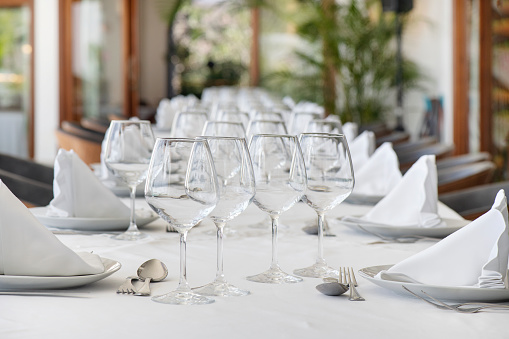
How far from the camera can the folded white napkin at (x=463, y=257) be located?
47.1 inches

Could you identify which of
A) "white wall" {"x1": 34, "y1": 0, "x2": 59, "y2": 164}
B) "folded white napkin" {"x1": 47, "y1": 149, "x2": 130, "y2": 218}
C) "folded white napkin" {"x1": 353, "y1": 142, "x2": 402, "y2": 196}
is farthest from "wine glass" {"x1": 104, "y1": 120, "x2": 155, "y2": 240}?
"white wall" {"x1": 34, "y1": 0, "x2": 59, "y2": 164}

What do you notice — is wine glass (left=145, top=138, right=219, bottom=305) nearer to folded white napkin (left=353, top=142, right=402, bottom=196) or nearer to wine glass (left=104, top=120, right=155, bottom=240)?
wine glass (left=104, top=120, right=155, bottom=240)

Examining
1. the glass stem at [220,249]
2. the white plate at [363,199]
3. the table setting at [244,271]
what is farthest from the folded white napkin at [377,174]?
the glass stem at [220,249]

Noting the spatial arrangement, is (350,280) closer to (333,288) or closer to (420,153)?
(333,288)

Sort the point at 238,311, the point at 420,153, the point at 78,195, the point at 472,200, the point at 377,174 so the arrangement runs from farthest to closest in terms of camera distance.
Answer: the point at 420,153 → the point at 472,200 → the point at 377,174 → the point at 78,195 → the point at 238,311

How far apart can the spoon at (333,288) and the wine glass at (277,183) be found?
9 cm

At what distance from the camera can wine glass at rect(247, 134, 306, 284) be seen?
1273 mm

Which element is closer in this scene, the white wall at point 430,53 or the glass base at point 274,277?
the glass base at point 274,277

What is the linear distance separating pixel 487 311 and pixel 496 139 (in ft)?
21.1

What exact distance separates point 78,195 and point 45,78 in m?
6.90

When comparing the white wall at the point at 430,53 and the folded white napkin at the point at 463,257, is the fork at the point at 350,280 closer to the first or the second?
the folded white napkin at the point at 463,257

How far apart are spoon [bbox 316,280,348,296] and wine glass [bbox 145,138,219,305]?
21 centimetres

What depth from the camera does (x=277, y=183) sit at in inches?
50.4

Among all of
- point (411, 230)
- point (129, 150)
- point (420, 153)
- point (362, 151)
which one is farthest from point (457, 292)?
point (420, 153)
